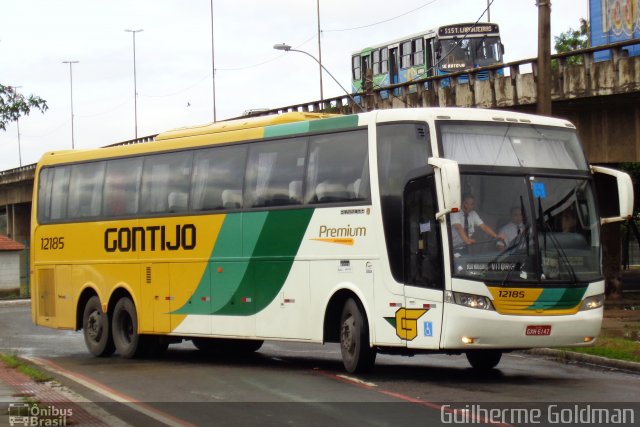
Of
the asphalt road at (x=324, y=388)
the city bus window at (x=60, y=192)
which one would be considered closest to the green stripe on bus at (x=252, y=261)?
the asphalt road at (x=324, y=388)

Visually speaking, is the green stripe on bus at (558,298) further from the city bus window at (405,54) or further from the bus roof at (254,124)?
the city bus window at (405,54)

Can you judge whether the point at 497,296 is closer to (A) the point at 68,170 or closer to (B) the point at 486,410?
(B) the point at 486,410

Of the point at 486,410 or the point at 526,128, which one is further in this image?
the point at 526,128

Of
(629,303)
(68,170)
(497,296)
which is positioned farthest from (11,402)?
(629,303)

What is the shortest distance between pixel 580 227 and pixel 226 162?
5987 mm

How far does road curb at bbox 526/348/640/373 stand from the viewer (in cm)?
1678

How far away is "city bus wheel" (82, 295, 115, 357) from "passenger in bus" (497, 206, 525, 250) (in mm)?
8778

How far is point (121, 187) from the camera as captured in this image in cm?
2094

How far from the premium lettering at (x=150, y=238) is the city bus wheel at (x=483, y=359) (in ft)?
16.2

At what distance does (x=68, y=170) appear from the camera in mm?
22594

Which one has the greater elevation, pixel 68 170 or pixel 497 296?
pixel 68 170

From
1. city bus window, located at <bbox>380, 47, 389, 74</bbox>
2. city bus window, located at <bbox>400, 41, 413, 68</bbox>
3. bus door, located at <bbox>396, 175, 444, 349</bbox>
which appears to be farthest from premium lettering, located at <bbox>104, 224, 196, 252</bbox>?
city bus window, located at <bbox>380, 47, 389, 74</bbox>

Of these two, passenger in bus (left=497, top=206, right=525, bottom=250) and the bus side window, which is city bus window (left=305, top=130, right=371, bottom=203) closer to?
the bus side window

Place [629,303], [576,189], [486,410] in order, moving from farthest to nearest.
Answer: [629,303], [576,189], [486,410]
